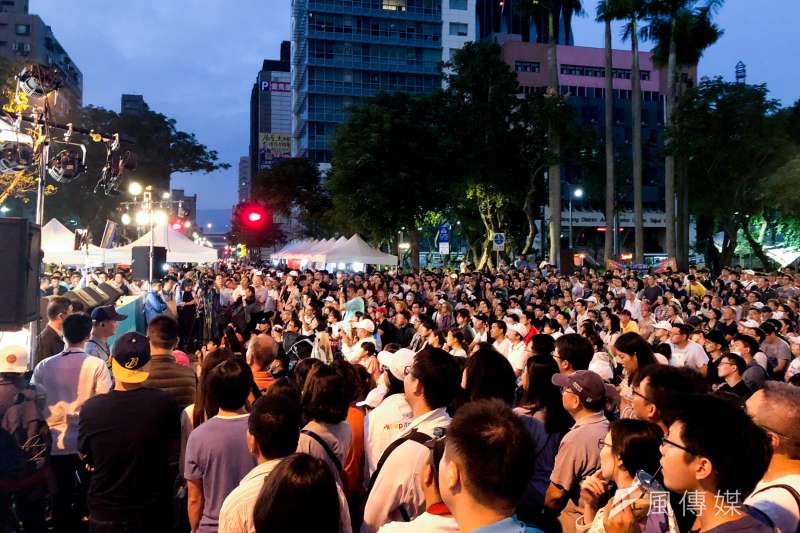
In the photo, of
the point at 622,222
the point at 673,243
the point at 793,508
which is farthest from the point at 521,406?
the point at 622,222

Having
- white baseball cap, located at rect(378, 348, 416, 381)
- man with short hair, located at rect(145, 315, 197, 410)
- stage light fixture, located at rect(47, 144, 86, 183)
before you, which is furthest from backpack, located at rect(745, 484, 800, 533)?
stage light fixture, located at rect(47, 144, 86, 183)

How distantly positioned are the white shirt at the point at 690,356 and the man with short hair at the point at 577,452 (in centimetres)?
452

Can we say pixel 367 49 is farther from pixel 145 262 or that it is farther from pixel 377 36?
pixel 145 262

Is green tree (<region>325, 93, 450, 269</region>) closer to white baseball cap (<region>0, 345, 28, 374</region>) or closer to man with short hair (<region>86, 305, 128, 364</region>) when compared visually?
man with short hair (<region>86, 305, 128, 364</region>)

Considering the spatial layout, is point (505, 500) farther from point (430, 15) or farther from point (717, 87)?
point (430, 15)

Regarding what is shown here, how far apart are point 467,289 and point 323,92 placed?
63.7 meters

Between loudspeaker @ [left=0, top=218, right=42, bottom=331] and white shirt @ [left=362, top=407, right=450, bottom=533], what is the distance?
340 centimetres

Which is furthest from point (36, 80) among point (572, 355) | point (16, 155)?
point (572, 355)

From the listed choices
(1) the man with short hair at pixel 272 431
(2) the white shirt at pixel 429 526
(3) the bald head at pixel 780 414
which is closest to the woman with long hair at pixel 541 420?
(3) the bald head at pixel 780 414

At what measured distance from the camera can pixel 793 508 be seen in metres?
2.79

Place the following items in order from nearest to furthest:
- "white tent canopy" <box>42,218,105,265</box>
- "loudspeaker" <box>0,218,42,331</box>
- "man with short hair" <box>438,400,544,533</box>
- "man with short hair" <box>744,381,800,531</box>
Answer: "man with short hair" <box>438,400,544,533</box>
"man with short hair" <box>744,381,800,531</box>
"loudspeaker" <box>0,218,42,331</box>
"white tent canopy" <box>42,218,105,265</box>

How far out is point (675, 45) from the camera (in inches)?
1268

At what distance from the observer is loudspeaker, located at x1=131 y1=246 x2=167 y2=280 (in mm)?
17031

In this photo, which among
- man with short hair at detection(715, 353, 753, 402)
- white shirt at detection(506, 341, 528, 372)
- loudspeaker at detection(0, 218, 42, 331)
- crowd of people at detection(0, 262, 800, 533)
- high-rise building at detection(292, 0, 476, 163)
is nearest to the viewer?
crowd of people at detection(0, 262, 800, 533)
